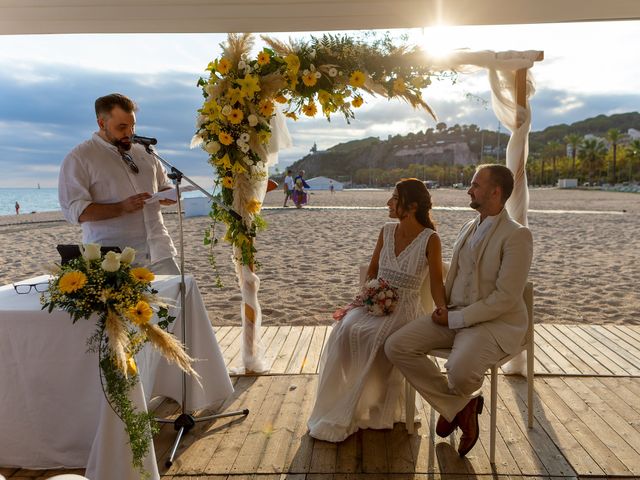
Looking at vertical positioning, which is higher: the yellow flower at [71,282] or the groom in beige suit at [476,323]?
the yellow flower at [71,282]

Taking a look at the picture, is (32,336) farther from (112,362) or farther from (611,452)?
(611,452)

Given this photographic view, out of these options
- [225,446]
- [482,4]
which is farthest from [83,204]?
[482,4]

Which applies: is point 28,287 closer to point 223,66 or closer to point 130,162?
point 130,162

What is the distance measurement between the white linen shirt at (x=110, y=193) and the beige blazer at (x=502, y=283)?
2168 mm

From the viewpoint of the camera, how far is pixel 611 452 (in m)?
3.29

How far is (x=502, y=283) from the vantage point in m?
3.28

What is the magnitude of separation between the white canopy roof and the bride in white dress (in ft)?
4.37

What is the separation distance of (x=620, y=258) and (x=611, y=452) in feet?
26.7

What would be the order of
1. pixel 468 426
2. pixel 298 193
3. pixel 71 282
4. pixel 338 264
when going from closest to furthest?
pixel 71 282, pixel 468 426, pixel 338 264, pixel 298 193

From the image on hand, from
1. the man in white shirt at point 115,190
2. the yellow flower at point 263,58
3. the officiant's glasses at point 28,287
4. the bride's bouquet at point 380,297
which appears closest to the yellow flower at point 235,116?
the yellow flower at point 263,58

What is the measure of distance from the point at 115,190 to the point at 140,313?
4.99 feet

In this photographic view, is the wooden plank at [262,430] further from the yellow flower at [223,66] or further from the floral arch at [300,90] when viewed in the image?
the yellow flower at [223,66]

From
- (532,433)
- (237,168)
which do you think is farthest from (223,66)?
(532,433)

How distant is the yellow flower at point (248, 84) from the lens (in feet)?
13.9
